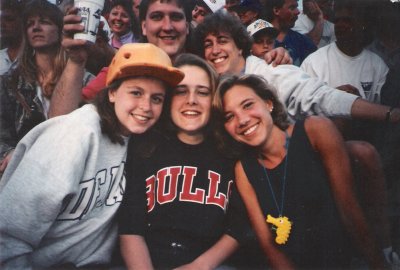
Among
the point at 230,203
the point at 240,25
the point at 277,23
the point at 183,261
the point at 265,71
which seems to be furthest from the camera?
the point at 277,23

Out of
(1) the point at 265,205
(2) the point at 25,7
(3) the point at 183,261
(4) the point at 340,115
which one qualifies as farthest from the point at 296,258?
(2) the point at 25,7

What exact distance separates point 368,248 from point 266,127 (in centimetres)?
56

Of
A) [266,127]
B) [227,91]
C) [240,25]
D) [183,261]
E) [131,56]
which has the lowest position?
[183,261]

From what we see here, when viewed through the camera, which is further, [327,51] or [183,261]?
[327,51]

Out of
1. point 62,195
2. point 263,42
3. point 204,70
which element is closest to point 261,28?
point 263,42

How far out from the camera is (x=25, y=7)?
1.91 meters

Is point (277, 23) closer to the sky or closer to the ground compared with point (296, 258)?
closer to the sky

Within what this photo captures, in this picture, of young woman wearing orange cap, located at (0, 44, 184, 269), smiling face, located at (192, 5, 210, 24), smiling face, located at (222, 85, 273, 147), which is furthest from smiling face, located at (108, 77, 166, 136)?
smiling face, located at (192, 5, 210, 24)

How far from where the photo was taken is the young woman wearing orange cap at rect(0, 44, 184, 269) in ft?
4.64

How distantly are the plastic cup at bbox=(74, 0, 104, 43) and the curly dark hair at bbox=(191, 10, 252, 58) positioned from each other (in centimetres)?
55

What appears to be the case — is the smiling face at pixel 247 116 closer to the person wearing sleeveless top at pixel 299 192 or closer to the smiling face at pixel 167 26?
the person wearing sleeveless top at pixel 299 192

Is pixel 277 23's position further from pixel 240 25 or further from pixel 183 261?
pixel 183 261

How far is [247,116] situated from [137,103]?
39cm

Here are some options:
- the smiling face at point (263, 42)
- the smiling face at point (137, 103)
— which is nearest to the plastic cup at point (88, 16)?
the smiling face at point (137, 103)
